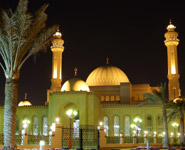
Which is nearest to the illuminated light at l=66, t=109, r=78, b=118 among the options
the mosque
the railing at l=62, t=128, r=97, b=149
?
the railing at l=62, t=128, r=97, b=149

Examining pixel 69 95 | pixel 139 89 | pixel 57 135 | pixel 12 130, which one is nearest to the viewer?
pixel 12 130

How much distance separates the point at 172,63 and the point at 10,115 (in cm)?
3046

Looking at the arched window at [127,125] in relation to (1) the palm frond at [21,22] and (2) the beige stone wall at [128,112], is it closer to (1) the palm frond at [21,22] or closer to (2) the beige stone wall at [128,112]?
(2) the beige stone wall at [128,112]

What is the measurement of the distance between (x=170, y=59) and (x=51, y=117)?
16727 mm

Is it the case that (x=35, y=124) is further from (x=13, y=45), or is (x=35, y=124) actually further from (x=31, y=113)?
(x=13, y=45)

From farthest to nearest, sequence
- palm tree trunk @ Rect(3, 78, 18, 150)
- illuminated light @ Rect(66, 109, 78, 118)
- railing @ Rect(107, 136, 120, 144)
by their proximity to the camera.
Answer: railing @ Rect(107, 136, 120, 144), illuminated light @ Rect(66, 109, 78, 118), palm tree trunk @ Rect(3, 78, 18, 150)

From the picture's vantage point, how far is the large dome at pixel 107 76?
46.1 metres

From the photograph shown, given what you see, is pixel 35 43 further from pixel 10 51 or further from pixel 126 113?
pixel 126 113

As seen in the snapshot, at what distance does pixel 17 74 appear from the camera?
15.5 m

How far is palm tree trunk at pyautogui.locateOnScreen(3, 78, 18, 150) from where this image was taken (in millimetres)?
14641

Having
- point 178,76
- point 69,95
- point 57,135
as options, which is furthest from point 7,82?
point 178,76

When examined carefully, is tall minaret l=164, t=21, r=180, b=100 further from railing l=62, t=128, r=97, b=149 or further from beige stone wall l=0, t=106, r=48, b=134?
beige stone wall l=0, t=106, r=48, b=134

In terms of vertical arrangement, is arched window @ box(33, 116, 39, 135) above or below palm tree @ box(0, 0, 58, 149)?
below

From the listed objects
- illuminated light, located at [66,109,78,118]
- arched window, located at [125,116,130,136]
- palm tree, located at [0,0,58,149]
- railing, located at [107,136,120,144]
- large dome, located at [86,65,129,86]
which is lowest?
railing, located at [107,136,120,144]
